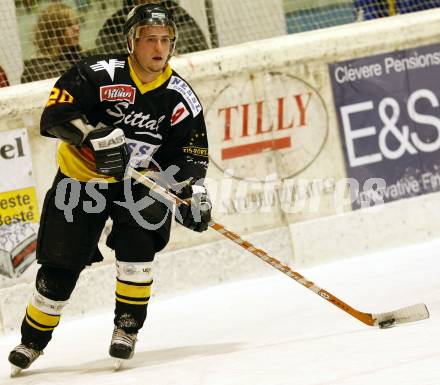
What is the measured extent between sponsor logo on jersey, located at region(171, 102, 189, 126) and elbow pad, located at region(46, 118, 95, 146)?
1.08 feet

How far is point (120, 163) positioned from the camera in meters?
3.61

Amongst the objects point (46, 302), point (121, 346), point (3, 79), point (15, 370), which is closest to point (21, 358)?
point (15, 370)

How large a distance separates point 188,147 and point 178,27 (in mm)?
1681

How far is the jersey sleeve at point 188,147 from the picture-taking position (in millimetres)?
3818

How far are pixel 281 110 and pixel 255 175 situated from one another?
0.39m

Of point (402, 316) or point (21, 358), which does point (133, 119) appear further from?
point (402, 316)

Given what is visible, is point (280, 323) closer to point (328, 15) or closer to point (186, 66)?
point (186, 66)

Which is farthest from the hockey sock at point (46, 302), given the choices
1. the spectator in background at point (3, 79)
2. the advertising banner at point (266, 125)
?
the advertising banner at point (266, 125)

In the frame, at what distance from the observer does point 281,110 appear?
5418 millimetres

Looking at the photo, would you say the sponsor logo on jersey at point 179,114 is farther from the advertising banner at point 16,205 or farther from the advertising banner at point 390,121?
the advertising banner at point 390,121

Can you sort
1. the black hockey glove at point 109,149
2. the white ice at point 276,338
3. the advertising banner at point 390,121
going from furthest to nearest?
the advertising banner at point 390,121
the black hockey glove at point 109,149
the white ice at point 276,338

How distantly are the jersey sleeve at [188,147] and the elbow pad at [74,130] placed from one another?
352mm

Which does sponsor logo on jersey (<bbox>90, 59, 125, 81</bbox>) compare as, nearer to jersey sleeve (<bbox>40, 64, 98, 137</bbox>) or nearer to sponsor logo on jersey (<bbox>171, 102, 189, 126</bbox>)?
jersey sleeve (<bbox>40, 64, 98, 137</bbox>)

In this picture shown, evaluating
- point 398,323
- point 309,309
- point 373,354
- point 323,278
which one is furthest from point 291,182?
point 373,354
